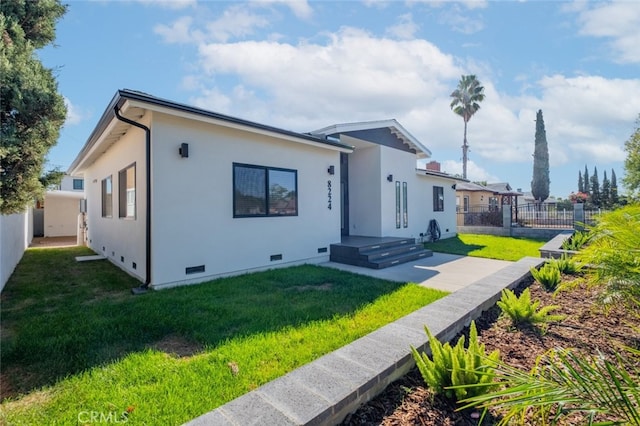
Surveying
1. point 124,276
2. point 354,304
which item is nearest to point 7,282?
point 124,276

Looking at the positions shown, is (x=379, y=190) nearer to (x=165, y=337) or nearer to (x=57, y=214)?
(x=165, y=337)

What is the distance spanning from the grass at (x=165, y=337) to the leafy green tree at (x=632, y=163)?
10.9 metres

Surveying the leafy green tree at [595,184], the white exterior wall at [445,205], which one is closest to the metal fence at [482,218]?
the white exterior wall at [445,205]

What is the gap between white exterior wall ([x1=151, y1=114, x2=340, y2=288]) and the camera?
6090mm

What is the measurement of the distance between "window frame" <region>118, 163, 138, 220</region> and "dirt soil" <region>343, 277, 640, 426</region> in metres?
7.05

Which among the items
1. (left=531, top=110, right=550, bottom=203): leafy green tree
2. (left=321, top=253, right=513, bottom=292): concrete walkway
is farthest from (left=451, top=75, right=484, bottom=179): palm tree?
(left=321, top=253, right=513, bottom=292): concrete walkway

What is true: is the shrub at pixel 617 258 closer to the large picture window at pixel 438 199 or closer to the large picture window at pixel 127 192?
the large picture window at pixel 127 192

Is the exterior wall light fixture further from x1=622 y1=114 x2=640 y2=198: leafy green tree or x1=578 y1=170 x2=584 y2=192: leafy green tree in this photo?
x1=578 y1=170 x2=584 y2=192: leafy green tree

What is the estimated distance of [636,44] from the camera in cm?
609

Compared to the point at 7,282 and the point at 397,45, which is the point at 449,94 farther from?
the point at 7,282

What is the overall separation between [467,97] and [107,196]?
32.2 meters

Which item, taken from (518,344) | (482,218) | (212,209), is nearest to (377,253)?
(212,209)

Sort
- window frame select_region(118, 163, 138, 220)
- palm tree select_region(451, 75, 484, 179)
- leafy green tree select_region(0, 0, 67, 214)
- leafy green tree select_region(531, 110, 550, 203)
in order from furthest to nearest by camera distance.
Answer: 1. palm tree select_region(451, 75, 484, 179)
2. leafy green tree select_region(531, 110, 550, 203)
3. window frame select_region(118, 163, 138, 220)
4. leafy green tree select_region(0, 0, 67, 214)

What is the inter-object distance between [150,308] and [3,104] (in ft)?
10.5
